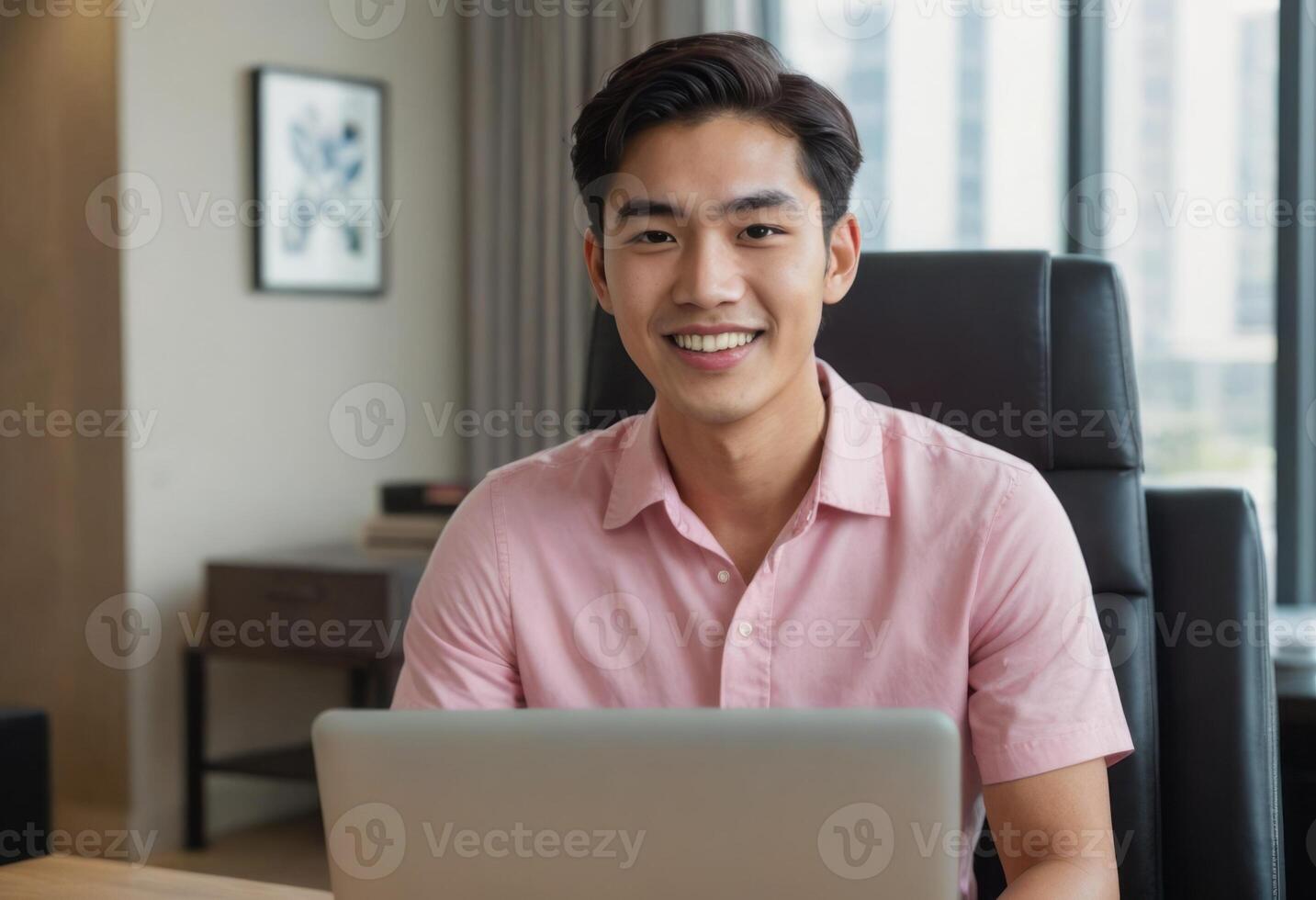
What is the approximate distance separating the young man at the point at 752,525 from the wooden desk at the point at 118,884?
25 cm

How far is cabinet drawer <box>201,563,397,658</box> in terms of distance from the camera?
10.8 feet

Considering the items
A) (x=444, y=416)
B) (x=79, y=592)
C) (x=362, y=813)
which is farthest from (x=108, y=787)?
(x=362, y=813)

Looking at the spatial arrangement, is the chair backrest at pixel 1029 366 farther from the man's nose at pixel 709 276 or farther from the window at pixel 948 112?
the window at pixel 948 112

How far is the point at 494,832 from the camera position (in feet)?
2.66

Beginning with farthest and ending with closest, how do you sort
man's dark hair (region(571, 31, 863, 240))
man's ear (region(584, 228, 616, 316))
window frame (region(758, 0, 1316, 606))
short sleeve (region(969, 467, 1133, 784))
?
window frame (region(758, 0, 1316, 606)) → man's ear (region(584, 228, 616, 316)) → man's dark hair (region(571, 31, 863, 240)) → short sleeve (region(969, 467, 1133, 784))

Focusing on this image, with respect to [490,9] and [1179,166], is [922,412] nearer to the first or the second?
[1179,166]

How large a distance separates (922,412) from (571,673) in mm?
456

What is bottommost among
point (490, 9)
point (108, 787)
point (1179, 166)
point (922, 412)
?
point (108, 787)

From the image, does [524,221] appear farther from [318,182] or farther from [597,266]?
[597,266]

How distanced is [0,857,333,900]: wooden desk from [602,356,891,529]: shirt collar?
1.53ft

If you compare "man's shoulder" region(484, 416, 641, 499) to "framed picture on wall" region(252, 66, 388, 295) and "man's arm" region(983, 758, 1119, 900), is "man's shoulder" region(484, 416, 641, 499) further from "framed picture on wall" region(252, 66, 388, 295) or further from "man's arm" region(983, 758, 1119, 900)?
"framed picture on wall" region(252, 66, 388, 295)

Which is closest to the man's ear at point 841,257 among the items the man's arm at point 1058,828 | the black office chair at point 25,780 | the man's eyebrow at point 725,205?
the man's eyebrow at point 725,205

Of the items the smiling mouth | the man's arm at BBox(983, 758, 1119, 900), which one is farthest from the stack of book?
the man's arm at BBox(983, 758, 1119, 900)

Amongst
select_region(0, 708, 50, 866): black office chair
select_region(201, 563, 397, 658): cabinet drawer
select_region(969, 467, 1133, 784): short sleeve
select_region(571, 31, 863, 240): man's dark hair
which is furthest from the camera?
select_region(201, 563, 397, 658): cabinet drawer
